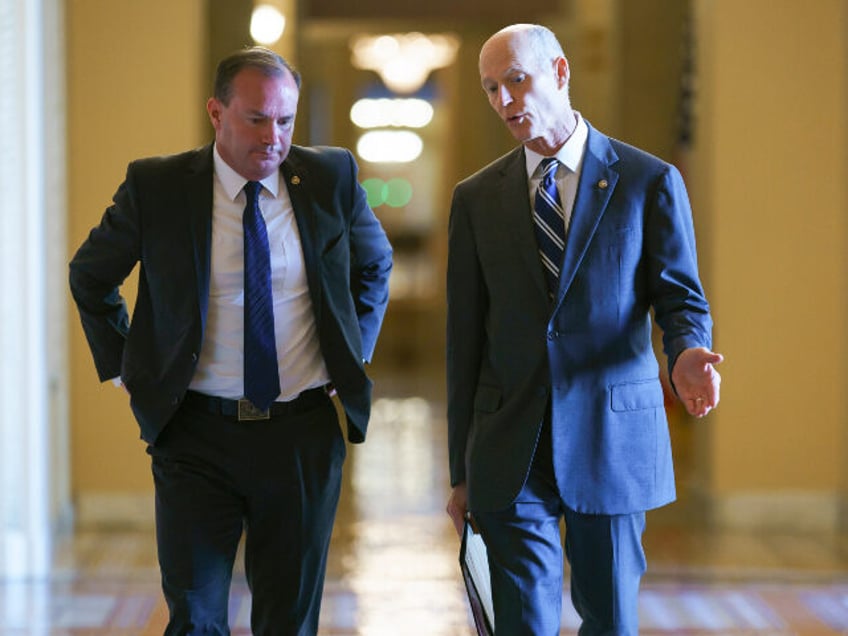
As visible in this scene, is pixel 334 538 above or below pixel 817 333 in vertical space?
below

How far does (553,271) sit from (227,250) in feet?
A: 2.34

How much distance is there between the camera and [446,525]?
6.81 m

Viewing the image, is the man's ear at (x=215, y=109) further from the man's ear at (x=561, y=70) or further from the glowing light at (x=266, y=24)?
the glowing light at (x=266, y=24)

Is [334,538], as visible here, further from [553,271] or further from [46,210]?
[553,271]

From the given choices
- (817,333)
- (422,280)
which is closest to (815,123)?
(817,333)

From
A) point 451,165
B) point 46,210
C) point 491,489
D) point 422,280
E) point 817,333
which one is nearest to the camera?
point 491,489

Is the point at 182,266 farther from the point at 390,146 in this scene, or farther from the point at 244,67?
the point at 390,146

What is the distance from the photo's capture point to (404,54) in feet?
62.3

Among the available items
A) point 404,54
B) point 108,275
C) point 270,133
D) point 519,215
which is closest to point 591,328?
point 519,215

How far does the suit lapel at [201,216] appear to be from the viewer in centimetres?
318

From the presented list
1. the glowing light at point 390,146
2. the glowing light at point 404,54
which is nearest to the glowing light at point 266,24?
the glowing light at point 404,54

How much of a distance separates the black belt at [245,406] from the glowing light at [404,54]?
15520 millimetres

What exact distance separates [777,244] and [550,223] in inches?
147

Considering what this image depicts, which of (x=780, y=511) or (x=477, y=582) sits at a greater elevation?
(x=477, y=582)
